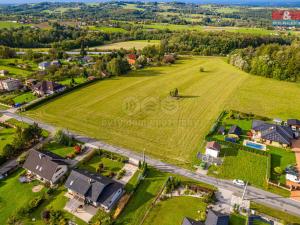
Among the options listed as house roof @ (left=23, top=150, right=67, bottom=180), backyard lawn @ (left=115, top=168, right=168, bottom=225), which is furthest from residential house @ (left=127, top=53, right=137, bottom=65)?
backyard lawn @ (left=115, top=168, right=168, bottom=225)

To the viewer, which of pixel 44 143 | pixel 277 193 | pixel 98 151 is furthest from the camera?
pixel 44 143

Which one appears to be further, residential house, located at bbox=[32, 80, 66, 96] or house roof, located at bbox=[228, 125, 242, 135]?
residential house, located at bbox=[32, 80, 66, 96]

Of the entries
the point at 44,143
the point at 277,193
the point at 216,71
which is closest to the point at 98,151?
the point at 44,143

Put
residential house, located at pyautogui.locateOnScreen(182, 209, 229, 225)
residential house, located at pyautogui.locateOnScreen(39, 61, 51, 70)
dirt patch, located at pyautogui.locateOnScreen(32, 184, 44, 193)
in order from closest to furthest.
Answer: residential house, located at pyautogui.locateOnScreen(182, 209, 229, 225)
dirt patch, located at pyautogui.locateOnScreen(32, 184, 44, 193)
residential house, located at pyautogui.locateOnScreen(39, 61, 51, 70)

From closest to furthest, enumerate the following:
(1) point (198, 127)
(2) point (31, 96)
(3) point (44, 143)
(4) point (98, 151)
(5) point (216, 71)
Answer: (4) point (98, 151) < (3) point (44, 143) < (1) point (198, 127) < (2) point (31, 96) < (5) point (216, 71)

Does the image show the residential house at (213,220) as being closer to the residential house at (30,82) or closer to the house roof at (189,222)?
the house roof at (189,222)

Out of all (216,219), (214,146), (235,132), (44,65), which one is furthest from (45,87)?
(216,219)

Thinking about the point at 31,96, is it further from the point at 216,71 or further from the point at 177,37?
the point at 177,37

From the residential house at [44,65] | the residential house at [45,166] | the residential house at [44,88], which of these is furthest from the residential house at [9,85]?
the residential house at [45,166]

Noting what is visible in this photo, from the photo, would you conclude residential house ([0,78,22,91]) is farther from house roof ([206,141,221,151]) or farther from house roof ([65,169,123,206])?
house roof ([206,141,221,151])
